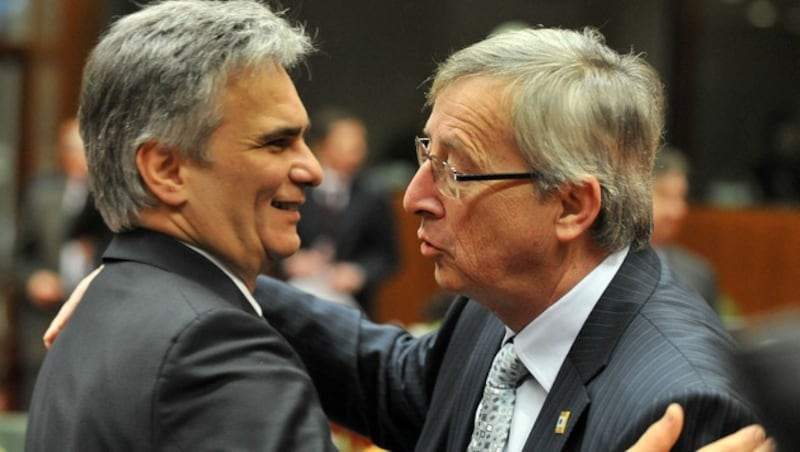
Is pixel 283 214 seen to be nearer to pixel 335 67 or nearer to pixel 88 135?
pixel 88 135

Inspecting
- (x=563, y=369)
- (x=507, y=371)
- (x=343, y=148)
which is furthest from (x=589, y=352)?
(x=343, y=148)

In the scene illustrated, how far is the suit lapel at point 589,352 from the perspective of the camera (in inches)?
97.0

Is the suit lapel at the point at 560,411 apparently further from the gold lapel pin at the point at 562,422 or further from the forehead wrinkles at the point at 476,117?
the forehead wrinkles at the point at 476,117

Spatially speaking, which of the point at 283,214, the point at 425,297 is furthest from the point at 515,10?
the point at 283,214

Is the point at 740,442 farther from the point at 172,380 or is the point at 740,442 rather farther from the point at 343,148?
the point at 343,148

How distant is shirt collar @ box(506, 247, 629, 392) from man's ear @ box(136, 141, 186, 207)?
0.69 metres

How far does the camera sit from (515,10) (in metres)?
10.2

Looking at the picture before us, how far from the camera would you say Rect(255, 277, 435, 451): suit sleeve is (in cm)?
304

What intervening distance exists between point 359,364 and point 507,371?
51 cm

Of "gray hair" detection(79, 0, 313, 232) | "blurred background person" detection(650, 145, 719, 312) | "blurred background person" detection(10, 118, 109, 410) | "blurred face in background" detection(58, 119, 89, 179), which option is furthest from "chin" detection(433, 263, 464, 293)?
"blurred face in background" detection(58, 119, 89, 179)

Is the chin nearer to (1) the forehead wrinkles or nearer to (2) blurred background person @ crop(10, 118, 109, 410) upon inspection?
(1) the forehead wrinkles

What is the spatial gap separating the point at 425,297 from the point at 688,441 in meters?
8.54

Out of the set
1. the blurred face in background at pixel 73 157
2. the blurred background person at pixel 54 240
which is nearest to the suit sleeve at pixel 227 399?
the blurred background person at pixel 54 240

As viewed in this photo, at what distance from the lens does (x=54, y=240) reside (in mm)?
8383
